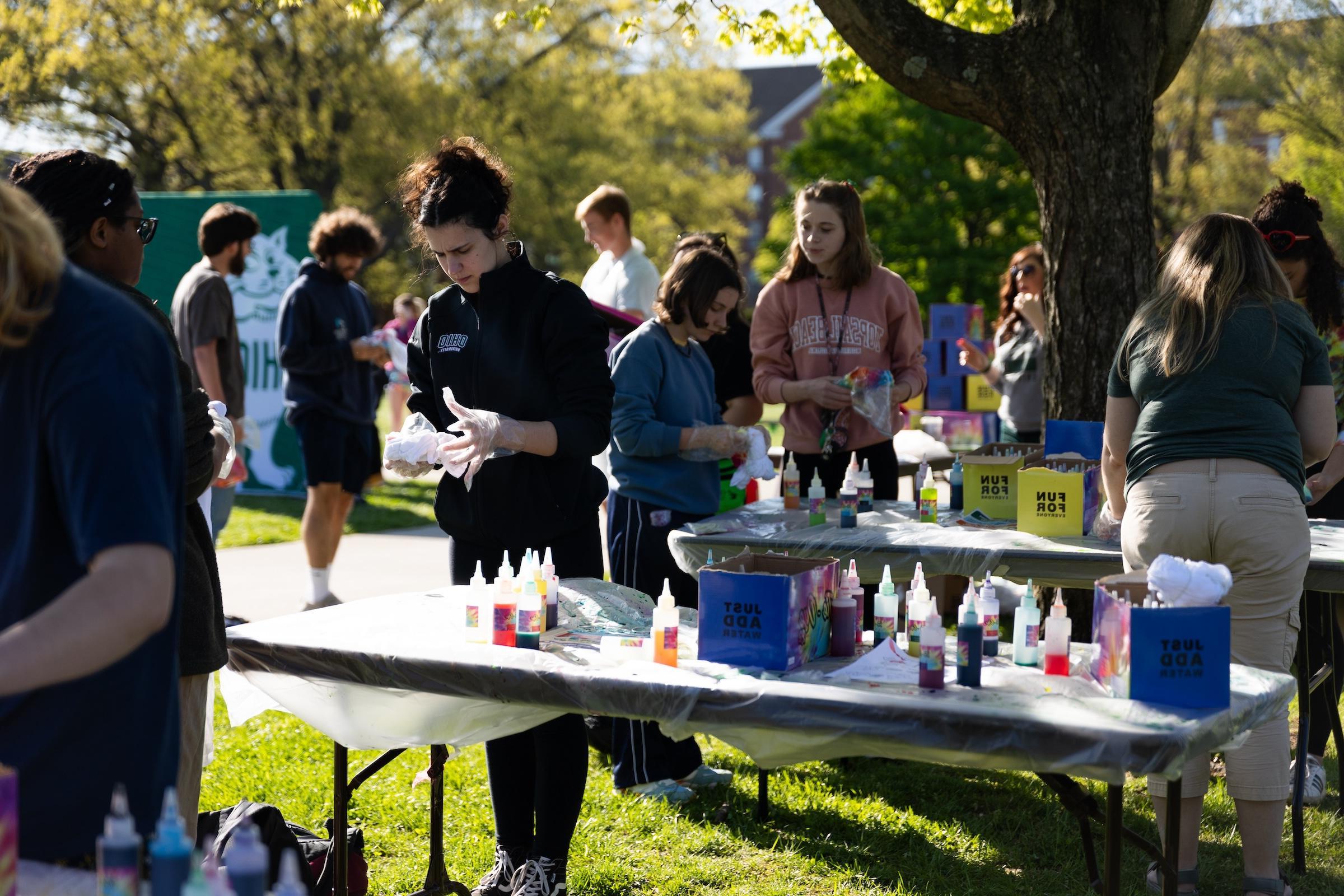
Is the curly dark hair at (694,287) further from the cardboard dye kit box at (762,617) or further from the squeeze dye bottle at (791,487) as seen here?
the cardboard dye kit box at (762,617)

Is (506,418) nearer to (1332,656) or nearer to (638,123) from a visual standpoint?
(1332,656)

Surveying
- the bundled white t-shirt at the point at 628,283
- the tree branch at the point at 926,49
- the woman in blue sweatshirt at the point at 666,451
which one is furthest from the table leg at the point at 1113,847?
the bundled white t-shirt at the point at 628,283

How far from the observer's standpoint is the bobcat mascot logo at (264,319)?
38.7 ft

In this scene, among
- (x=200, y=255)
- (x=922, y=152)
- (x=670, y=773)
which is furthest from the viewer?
(x=922, y=152)

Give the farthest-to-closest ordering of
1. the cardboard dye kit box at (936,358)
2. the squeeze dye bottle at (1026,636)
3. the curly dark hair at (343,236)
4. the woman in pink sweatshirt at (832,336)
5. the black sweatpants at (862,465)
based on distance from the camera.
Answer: the cardboard dye kit box at (936,358) < the curly dark hair at (343,236) < the black sweatpants at (862,465) < the woman in pink sweatshirt at (832,336) < the squeeze dye bottle at (1026,636)

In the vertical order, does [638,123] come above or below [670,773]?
above

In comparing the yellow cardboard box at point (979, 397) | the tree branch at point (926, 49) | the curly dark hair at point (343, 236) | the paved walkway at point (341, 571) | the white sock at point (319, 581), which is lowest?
the paved walkway at point (341, 571)

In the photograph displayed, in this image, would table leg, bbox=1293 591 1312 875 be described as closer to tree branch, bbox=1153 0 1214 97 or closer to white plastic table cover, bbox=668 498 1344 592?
white plastic table cover, bbox=668 498 1344 592

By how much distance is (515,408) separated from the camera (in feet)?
11.1

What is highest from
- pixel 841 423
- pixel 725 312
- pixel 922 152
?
pixel 922 152

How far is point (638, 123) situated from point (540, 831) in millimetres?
29143

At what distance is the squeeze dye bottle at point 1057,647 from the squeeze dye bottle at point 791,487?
2.16 m

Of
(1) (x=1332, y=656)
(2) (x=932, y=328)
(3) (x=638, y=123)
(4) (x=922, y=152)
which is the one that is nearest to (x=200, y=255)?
(2) (x=932, y=328)

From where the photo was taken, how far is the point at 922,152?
2670 cm
